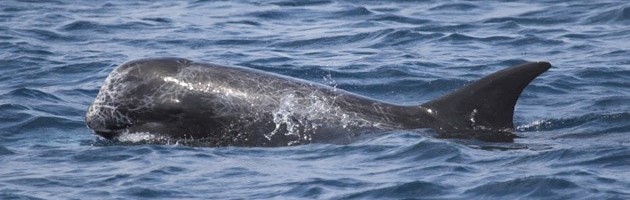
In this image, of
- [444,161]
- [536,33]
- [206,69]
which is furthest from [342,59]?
[444,161]

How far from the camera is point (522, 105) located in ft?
59.4

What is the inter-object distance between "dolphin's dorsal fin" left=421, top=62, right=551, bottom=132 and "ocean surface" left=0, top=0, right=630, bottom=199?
0.41 meters

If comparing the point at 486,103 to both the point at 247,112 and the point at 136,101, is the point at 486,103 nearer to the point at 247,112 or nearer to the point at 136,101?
the point at 247,112

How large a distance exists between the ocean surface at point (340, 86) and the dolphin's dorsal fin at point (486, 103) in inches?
16.0

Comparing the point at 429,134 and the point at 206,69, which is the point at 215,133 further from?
the point at 429,134

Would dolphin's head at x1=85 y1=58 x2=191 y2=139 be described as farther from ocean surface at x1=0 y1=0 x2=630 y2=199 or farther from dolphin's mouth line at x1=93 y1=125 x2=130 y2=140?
ocean surface at x1=0 y1=0 x2=630 y2=199

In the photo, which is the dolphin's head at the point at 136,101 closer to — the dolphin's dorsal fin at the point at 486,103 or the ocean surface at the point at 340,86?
the ocean surface at the point at 340,86

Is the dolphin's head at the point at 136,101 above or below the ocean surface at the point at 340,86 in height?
above

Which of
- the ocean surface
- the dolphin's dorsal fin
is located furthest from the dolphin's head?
the dolphin's dorsal fin

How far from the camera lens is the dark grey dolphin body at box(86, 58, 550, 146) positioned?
14805 mm

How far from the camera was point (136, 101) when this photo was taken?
591 inches

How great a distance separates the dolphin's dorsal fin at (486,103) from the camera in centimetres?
1427

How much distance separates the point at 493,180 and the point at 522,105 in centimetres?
559

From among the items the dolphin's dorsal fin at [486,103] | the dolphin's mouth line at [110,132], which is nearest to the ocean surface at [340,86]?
the dolphin's mouth line at [110,132]
